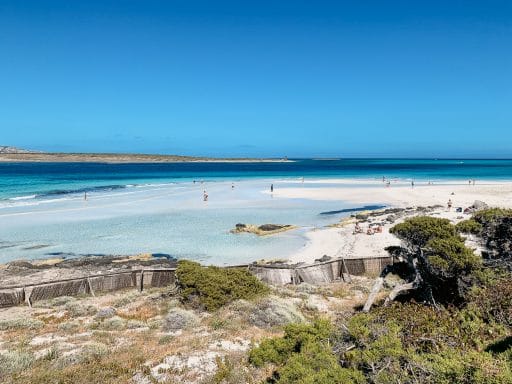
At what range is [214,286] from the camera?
13.2 m

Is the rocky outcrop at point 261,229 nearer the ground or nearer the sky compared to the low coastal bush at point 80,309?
nearer the ground

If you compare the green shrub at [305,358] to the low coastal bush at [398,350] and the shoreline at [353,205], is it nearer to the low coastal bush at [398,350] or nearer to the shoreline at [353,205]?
the low coastal bush at [398,350]

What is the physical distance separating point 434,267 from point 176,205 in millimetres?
33936

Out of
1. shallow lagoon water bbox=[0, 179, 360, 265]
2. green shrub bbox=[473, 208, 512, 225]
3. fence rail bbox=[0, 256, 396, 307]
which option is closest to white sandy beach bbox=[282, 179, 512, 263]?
shallow lagoon water bbox=[0, 179, 360, 265]

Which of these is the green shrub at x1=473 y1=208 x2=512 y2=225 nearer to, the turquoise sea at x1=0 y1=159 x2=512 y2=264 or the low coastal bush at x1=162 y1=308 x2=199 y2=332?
the low coastal bush at x1=162 y1=308 x2=199 y2=332

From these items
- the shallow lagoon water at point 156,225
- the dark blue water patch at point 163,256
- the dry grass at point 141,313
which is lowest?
the dark blue water patch at point 163,256

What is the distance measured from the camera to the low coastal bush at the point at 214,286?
42.7 feet

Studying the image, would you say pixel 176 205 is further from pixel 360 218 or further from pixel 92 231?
pixel 360 218

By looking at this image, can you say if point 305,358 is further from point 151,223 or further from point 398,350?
point 151,223

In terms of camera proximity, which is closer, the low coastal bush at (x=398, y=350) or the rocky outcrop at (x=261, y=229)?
the low coastal bush at (x=398, y=350)

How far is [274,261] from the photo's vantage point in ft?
66.2

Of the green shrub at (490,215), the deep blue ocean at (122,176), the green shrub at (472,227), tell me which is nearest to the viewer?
the green shrub at (490,215)

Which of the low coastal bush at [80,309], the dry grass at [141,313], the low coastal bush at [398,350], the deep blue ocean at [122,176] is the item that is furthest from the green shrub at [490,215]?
the deep blue ocean at [122,176]

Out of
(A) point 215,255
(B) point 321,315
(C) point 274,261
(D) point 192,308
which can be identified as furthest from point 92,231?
(B) point 321,315
